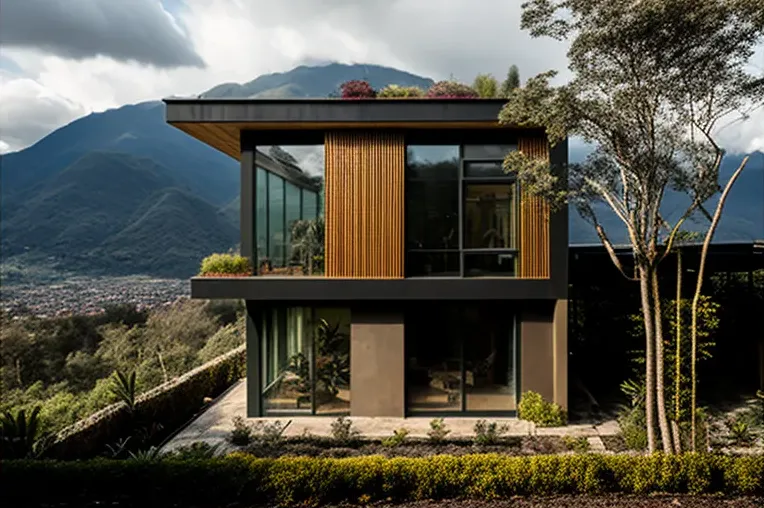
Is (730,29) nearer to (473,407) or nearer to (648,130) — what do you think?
(648,130)

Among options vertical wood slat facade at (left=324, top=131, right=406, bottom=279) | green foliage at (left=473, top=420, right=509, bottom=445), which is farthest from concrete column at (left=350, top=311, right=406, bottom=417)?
green foliage at (left=473, top=420, right=509, bottom=445)

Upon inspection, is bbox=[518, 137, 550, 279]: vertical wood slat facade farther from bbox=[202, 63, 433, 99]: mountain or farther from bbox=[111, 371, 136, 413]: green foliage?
bbox=[202, 63, 433, 99]: mountain

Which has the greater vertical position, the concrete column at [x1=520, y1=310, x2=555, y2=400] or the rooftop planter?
the rooftop planter

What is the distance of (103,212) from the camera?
146ft

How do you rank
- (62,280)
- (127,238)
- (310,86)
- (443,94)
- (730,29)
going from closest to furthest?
1. (730,29)
2. (443,94)
3. (62,280)
4. (127,238)
5. (310,86)

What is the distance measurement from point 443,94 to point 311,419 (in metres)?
7.09

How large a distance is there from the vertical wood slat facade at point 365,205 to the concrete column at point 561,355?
10.6 ft

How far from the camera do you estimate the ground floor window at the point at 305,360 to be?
9.83 metres

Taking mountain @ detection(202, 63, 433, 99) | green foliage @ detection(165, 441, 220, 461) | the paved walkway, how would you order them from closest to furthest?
green foliage @ detection(165, 441, 220, 461) < the paved walkway < mountain @ detection(202, 63, 433, 99)

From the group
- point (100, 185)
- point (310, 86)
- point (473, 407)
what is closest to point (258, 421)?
point (473, 407)

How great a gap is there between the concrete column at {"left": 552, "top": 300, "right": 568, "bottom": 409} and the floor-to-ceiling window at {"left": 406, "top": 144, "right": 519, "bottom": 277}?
116 cm

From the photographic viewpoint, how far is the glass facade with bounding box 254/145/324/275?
9.71 metres

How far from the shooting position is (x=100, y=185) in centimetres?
4762

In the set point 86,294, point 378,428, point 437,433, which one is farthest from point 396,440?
point 86,294
